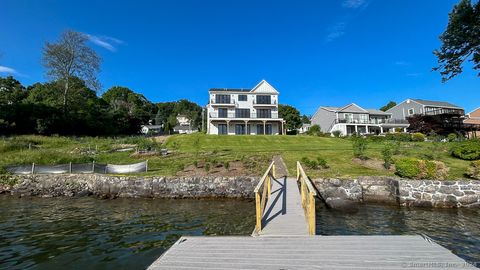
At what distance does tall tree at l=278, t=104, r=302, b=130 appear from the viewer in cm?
7154

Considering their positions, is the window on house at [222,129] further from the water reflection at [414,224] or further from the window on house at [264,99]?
the water reflection at [414,224]

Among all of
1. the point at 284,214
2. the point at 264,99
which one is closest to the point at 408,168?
the point at 284,214

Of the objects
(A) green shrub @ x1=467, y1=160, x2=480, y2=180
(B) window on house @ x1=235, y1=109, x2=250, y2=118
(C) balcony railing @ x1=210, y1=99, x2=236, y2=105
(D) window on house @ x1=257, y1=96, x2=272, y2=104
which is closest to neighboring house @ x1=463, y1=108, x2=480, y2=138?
(D) window on house @ x1=257, y1=96, x2=272, y2=104

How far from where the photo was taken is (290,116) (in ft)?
235

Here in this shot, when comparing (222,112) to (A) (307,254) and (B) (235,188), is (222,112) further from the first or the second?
(A) (307,254)

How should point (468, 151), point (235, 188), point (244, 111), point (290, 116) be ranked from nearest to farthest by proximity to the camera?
point (235, 188), point (468, 151), point (244, 111), point (290, 116)

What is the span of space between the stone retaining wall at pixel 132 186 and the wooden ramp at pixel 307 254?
387 inches

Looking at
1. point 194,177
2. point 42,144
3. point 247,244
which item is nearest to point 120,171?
point 194,177

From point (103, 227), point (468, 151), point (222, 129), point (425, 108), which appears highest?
point (425, 108)

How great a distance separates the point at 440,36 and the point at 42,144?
45932 millimetres

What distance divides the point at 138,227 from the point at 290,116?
6473 centimetres

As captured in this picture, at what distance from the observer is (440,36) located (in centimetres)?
2630

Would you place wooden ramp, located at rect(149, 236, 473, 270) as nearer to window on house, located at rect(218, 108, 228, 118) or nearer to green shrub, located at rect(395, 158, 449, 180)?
green shrub, located at rect(395, 158, 449, 180)

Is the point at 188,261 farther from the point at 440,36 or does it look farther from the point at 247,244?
the point at 440,36
